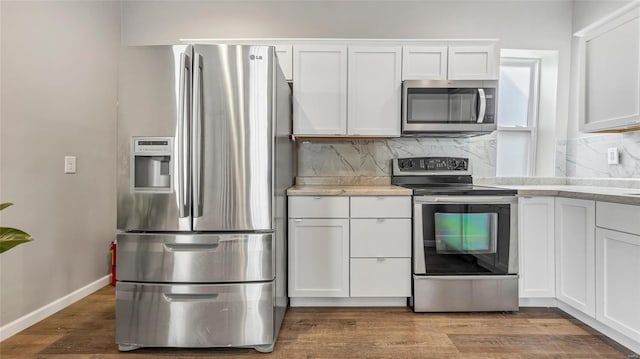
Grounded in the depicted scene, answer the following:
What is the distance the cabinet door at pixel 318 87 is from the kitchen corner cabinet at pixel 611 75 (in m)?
1.75

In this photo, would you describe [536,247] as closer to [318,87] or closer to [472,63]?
[472,63]

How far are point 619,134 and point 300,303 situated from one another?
2.76 metres

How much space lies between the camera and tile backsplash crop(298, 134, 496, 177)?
3.29 metres

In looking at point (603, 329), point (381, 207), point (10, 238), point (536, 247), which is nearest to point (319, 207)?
point (381, 207)

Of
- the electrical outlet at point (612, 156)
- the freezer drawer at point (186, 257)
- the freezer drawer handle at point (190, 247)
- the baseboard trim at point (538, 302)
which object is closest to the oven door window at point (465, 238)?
the baseboard trim at point (538, 302)

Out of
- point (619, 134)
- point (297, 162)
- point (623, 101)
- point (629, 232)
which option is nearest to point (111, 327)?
point (297, 162)

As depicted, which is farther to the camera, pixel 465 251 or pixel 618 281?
pixel 465 251

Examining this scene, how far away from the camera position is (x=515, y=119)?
346 centimetres

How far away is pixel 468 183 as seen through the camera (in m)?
3.24

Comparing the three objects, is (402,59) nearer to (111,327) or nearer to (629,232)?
(629,232)

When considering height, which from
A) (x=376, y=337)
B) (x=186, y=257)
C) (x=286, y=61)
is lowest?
(x=376, y=337)

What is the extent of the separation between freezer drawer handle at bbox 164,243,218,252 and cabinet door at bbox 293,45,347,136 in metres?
1.26

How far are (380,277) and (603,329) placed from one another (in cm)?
140

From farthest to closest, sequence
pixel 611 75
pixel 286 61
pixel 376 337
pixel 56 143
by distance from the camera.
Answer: pixel 286 61
pixel 56 143
pixel 611 75
pixel 376 337
